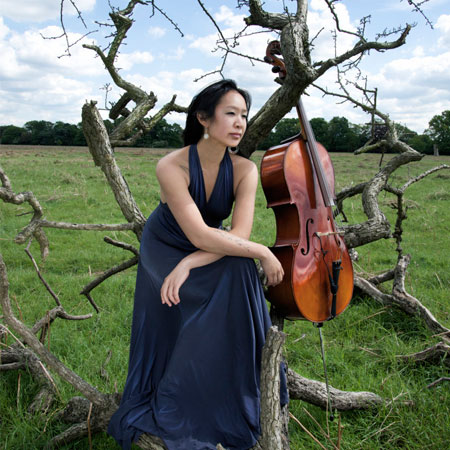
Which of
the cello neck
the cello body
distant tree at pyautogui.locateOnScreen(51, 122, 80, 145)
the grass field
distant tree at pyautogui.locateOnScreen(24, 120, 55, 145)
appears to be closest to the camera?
the cello body

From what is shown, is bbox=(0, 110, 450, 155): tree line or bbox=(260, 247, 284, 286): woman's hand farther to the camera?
bbox=(0, 110, 450, 155): tree line

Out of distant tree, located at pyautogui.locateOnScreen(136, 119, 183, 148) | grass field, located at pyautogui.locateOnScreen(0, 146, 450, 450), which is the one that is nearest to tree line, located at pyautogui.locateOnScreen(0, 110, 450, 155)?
grass field, located at pyautogui.locateOnScreen(0, 146, 450, 450)

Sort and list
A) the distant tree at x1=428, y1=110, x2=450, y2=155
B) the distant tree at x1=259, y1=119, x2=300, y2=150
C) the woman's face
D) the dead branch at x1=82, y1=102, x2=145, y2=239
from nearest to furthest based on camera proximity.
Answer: the woman's face < the dead branch at x1=82, y1=102, x2=145, y2=239 < the distant tree at x1=259, y1=119, x2=300, y2=150 < the distant tree at x1=428, y1=110, x2=450, y2=155

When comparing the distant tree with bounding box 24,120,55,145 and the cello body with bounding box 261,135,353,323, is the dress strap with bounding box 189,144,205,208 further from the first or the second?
the distant tree with bounding box 24,120,55,145

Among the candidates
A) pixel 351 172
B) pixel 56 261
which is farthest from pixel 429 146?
pixel 56 261

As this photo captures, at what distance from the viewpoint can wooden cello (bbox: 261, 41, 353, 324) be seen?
94.3 inches

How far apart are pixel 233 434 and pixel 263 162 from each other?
141cm

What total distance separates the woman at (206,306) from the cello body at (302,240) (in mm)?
162

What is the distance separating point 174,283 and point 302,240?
29.7 inches

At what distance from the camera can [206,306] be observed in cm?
217

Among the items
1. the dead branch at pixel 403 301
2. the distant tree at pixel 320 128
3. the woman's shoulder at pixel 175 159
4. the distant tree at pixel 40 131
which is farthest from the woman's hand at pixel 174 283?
the distant tree at pixel 40 131

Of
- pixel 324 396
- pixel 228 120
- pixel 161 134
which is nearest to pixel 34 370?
pixel 324 396

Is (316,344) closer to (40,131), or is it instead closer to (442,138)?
(40,131)

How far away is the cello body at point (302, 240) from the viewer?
239cm
